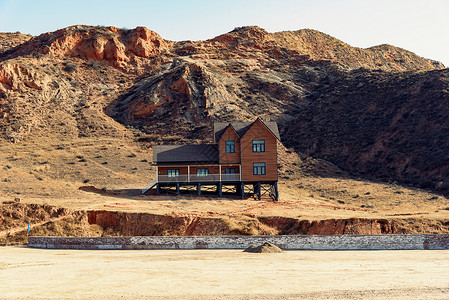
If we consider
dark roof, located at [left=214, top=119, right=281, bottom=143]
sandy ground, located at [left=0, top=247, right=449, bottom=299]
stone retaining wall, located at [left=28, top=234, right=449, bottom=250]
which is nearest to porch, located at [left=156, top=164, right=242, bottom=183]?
dark roof, located at [left=214, top=119, right=281, bottom=143]

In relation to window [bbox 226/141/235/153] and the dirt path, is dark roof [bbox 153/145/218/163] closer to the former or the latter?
window [bbox 226/141/235/153]

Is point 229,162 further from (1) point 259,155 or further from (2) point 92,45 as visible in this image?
(2) point 92,45

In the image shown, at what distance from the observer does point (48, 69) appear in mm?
93312

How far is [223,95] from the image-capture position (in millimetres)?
89625

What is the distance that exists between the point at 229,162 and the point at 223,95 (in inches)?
1561

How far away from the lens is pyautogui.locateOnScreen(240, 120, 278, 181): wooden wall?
51.5m

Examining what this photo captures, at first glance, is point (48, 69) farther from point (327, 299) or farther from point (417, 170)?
point (327, 299)

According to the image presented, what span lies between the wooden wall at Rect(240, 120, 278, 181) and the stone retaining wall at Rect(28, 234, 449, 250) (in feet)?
73.2

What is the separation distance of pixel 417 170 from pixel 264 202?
29.2m

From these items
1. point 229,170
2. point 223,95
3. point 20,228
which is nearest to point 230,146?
point 229,170

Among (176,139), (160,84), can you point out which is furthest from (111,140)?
(160,84)

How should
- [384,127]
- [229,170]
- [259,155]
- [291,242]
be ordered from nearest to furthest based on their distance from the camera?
[291,242] → [259,155] → [229,170] → [384,127]

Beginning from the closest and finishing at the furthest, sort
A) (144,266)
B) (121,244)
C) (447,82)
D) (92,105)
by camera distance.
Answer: (144,266), (121,244), (447,82), (92,105)

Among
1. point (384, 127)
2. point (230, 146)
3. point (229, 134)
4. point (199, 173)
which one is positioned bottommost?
point (199, 173)
